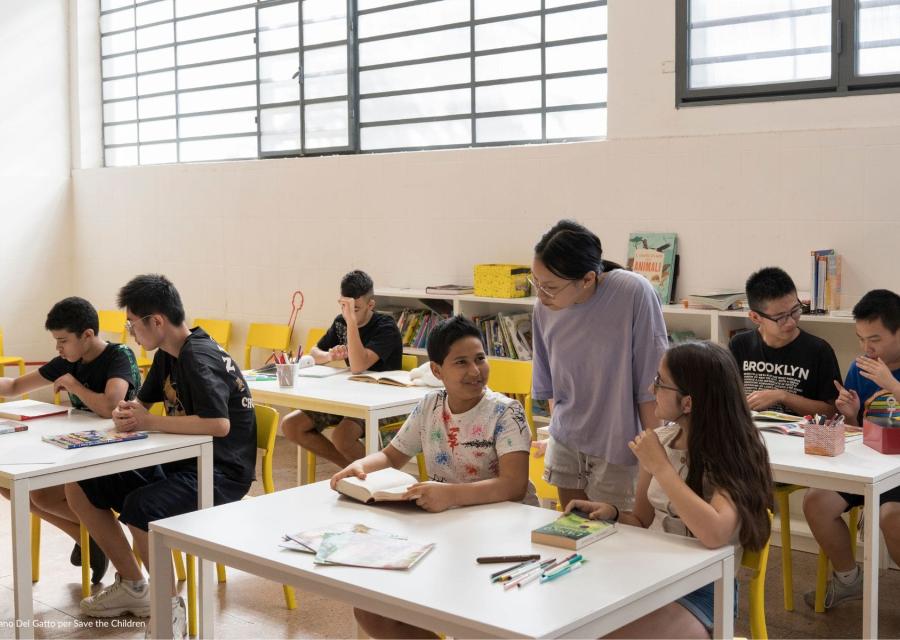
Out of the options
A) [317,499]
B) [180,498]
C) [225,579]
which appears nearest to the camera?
[317,499]

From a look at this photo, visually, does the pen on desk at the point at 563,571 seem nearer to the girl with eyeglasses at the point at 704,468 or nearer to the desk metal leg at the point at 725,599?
the girl with eyeglasses at the point at 704,468

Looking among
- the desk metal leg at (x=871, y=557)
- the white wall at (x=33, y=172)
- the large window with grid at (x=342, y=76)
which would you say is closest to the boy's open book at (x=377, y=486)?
the desk metal leg at (x=871, y=557)

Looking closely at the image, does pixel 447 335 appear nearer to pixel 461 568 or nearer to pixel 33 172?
pixel 461 568

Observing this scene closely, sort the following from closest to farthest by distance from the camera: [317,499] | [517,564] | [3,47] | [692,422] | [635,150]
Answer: [517,564] → [692,422] → [317,499] → [635,150] → [3,47]

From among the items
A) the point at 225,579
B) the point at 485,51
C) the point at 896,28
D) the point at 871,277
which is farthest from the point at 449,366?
the point at 485,51

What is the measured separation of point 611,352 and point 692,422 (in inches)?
20.1

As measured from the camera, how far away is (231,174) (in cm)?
697

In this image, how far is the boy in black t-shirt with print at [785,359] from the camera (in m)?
3.66

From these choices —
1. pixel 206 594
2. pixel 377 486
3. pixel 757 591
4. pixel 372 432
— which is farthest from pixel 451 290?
pixel 757 591

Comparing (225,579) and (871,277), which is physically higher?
(871,277)

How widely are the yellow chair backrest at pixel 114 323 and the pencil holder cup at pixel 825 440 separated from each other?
5875mm

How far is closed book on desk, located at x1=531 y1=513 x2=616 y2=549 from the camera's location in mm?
2166

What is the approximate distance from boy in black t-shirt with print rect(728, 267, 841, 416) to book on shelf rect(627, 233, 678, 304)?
1017 millimetres

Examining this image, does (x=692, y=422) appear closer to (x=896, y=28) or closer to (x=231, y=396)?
(x=231, y=396)
